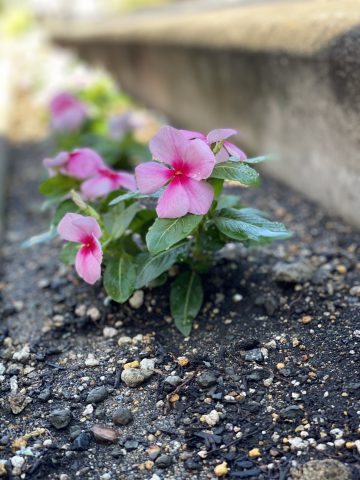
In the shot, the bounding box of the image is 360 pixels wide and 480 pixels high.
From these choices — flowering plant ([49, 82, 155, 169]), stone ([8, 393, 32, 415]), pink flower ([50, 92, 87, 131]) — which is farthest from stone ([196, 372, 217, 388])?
pink flower ([50, 92, 87, 131])

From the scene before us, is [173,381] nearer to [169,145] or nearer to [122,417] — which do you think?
[122,417]

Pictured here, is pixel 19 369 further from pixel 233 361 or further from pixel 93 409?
pixel 233 361

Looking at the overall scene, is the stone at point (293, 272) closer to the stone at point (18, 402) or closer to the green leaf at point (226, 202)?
the green leaf at point (226, 202)

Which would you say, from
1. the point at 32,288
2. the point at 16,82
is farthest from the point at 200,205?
the point at 16,82

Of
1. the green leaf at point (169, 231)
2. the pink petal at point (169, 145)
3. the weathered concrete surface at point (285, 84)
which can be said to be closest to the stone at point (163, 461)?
the green leaf at point (169, 231)

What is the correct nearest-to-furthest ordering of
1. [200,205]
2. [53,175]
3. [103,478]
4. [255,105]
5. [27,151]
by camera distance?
[103,478], [200,205], [53,175], [255,105], [27,151]

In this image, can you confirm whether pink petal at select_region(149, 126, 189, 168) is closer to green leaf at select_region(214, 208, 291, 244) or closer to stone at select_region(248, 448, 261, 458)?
green leaf at select_region(214, 208, 291, 244)

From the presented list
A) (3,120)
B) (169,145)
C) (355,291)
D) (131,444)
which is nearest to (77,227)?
(169,145)
